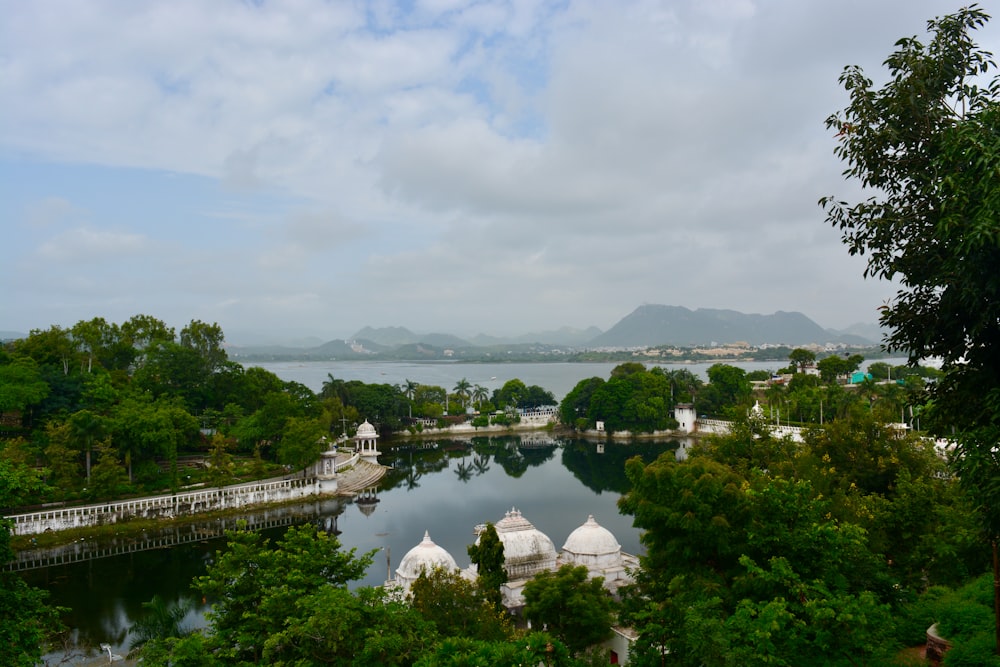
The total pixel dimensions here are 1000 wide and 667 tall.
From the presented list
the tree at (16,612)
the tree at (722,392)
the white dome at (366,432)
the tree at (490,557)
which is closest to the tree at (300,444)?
the white dome at (366,432)

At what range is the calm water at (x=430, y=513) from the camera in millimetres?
20484

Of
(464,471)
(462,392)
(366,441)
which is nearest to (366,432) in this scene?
(366,441)

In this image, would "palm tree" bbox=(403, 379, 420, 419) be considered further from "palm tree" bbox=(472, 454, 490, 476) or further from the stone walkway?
the stone walkway

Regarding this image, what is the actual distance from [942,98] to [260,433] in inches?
1438

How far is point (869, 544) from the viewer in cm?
1362

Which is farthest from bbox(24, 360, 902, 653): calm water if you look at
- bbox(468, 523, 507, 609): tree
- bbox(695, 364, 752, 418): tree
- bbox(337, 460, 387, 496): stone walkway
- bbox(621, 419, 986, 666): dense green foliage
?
bbox(695, 364, 752, 418): tree

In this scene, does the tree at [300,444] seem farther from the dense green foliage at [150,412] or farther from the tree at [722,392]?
the tree at [722,392]

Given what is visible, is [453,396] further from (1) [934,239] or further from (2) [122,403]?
(1) [934,239]

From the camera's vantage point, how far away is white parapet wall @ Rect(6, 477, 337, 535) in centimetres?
2495

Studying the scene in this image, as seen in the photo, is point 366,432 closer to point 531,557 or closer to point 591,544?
point 531,557

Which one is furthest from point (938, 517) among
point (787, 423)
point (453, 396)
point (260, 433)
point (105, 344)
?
point (453, 396)

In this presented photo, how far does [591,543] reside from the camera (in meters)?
18.6

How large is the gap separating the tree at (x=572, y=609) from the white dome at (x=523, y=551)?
5375 mm

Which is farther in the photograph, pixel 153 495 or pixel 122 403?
pixel 122 403
